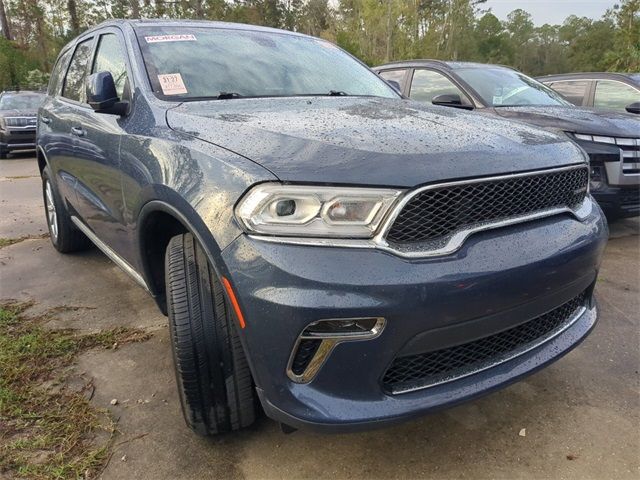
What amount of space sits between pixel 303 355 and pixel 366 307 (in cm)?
25

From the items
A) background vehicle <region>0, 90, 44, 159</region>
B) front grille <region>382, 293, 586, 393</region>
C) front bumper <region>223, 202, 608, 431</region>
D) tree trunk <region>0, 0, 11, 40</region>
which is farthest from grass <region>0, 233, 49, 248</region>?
tree trunk <region>0, 0, 11, 40</region>

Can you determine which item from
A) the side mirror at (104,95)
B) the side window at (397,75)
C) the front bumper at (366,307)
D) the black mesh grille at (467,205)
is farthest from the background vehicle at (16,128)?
the black mesh grille at (467,205)

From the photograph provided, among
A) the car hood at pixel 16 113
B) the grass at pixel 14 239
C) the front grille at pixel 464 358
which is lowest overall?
the grass at pixel 14 239

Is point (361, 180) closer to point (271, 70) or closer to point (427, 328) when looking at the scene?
point (427, 328)

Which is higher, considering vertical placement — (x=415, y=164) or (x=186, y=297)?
Answer: (x=415, y=164)

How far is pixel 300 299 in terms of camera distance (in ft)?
4.87

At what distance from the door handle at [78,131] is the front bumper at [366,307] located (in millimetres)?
1999

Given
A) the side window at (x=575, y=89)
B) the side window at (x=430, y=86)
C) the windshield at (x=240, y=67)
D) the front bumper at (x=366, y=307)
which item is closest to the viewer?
the front bumper at (x=366, y=307)

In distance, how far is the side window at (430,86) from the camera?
5266 millimetres

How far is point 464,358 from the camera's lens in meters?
1.77

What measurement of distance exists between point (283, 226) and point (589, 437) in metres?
1.57

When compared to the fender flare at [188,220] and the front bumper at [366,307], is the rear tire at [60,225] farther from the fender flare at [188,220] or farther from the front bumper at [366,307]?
the front bumper at [366,307]

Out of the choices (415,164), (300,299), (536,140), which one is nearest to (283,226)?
(300,299)

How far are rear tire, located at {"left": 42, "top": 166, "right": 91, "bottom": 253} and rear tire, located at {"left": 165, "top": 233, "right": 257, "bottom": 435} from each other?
2625 millimetres
